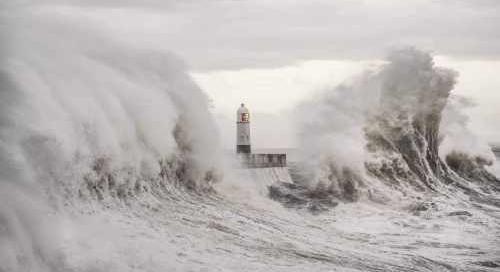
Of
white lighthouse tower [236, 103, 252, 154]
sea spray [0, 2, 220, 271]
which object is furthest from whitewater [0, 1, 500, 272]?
white lighthouse tower [236, 103, 252, 154]

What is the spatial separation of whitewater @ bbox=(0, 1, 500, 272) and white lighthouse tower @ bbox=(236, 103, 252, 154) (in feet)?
5.03

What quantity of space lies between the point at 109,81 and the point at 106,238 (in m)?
4.52

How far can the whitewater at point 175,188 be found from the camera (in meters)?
8.72

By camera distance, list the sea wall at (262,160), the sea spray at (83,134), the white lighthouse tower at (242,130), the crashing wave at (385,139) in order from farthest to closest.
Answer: the white lighthouse tower at (242,130) → the crashing wave at (385,139) → the sea wall at (262,160) → the sea spray at (83,134)

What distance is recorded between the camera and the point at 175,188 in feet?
42.7

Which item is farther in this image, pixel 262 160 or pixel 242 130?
pixel 242 130

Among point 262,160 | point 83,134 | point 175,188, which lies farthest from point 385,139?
point 83,134

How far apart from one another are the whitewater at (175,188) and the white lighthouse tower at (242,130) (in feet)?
5.03

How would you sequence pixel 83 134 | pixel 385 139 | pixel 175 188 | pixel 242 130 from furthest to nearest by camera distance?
1. pixel 385 139
2. pixel 242 130
3. pixel 175 188
4. pixel 83 134

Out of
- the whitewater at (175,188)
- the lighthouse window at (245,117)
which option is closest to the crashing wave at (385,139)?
the whitewater at (175,188)

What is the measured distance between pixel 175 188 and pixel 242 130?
295 inches

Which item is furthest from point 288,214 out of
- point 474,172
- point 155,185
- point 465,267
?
point 474,172

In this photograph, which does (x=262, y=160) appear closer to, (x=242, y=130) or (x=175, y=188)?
(x=242, y=130)

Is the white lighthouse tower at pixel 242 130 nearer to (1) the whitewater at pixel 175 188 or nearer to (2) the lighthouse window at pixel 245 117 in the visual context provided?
(2) the lighthouse window at pixel 245 117
